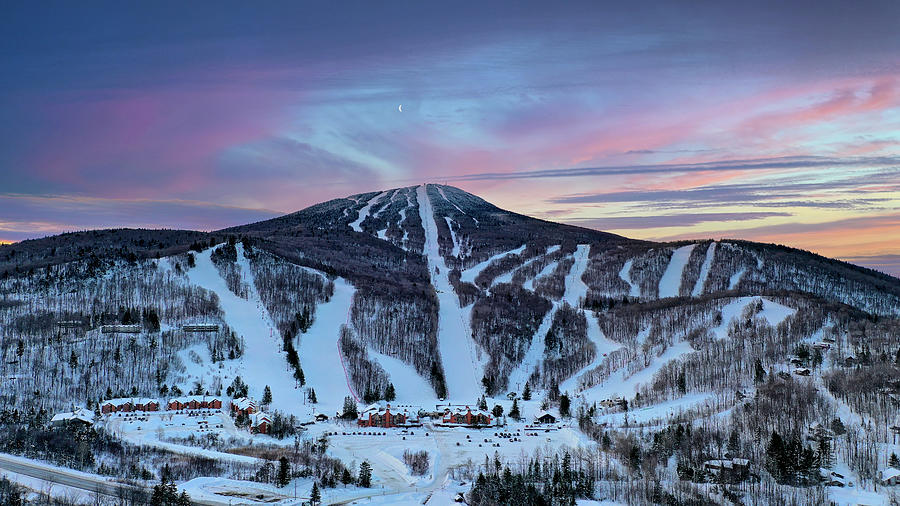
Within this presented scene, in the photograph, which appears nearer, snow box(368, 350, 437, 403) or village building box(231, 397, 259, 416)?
village building box(231, 397, 259, 416)

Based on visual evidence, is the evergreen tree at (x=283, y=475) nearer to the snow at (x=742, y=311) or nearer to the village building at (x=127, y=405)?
the village building at (x=127, y=405)

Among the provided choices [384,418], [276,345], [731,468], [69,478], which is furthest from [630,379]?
[69,478]

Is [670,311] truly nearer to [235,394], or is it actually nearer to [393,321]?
[393,321]

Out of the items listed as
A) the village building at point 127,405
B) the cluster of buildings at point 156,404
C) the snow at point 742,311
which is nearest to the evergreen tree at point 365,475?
the cluster of buildings at point 156,404

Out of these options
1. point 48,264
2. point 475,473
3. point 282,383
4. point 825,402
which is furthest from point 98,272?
point 825,402

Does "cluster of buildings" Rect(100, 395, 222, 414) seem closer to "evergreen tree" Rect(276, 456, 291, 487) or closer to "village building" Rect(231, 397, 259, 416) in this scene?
"village building" Rect(231, 397, 259, 416)

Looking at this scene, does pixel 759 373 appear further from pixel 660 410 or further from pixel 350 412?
pixel 350 412

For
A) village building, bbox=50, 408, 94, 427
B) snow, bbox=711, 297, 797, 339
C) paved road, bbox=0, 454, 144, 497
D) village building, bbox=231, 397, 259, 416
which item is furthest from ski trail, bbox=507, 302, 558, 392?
paved road, bbox=0, 454, 144, 497

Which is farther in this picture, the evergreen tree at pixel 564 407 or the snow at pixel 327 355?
the snow at pixel 327 355
